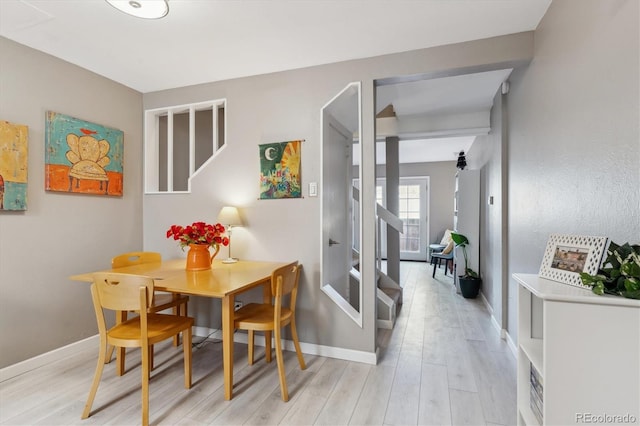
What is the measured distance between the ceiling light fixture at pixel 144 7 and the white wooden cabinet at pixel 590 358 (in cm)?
231

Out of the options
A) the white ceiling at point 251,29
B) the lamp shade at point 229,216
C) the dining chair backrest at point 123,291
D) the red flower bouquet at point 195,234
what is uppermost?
the white ceiling at point 251,29

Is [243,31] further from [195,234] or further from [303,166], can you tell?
[195,234]

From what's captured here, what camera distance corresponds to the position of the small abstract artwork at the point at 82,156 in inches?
98.0

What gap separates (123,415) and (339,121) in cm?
278

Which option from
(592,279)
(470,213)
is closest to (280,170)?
(592,279)

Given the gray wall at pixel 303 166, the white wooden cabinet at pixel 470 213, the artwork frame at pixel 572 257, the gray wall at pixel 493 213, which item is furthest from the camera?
the white wooden cabinet at pixel 470 213

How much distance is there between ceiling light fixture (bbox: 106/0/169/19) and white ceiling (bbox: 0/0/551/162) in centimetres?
13

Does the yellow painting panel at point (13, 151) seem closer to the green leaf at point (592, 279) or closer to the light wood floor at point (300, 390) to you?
the light wood floor at point (300, 390)

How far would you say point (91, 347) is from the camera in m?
2.74

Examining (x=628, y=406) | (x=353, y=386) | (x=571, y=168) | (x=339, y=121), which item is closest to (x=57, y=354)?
(x=353, y=386)

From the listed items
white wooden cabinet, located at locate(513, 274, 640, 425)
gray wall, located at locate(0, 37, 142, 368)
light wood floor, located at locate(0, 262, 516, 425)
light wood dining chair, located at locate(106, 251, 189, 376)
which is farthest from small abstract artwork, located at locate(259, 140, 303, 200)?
white wooden cabinet, located at locate(513, 274, 640, 425)

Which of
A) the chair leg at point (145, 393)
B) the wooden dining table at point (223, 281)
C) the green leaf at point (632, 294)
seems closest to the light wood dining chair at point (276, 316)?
the wooden dining table at point (223, 281)

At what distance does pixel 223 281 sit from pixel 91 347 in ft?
5.62

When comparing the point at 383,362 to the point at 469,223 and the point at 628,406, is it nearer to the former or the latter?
the point at 628,406
